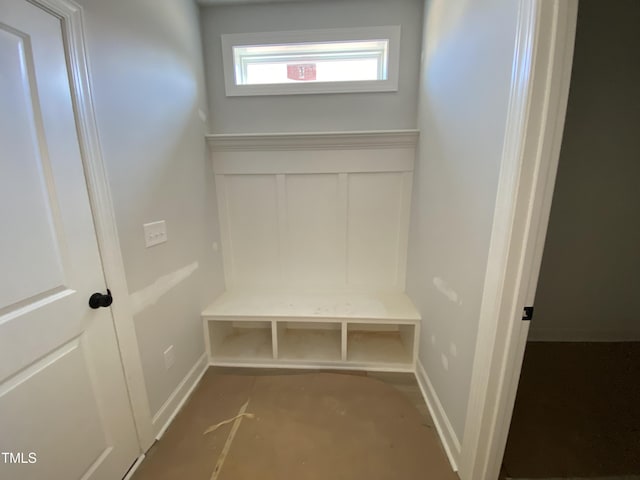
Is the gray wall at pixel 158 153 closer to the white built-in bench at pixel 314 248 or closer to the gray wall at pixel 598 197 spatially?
the white built-in bench at pixel 314 248

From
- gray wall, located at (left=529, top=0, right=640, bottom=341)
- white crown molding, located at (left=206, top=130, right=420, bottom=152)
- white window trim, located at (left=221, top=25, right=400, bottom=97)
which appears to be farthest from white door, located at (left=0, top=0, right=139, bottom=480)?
gray wall, located at (left=529, top=0, right=640, bottom=341)

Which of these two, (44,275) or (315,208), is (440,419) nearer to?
(315,208)

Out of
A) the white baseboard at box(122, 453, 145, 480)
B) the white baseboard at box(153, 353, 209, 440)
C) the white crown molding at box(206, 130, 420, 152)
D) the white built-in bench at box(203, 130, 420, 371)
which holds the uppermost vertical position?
the white crown molding at box(206, 130, 420, 152)

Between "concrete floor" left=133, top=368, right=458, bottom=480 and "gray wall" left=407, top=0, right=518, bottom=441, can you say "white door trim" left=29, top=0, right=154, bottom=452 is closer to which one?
"concrete floor" left=133, top=368, right=458, bottom=480

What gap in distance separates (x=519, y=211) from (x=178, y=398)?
2122 mm

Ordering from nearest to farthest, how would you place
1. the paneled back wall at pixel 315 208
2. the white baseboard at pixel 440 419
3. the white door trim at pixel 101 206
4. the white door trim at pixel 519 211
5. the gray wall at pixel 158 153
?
the white door trim at pixel 519 211, the white door trim at pixel 101 206, the gray wall at pixel 158 153, the white baseboard at pixel 440 419, the paneled back wall at pixel 315 208

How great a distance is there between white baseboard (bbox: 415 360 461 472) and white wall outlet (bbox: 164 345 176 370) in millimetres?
1654

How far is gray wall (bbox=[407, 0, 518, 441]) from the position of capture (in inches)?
39.6

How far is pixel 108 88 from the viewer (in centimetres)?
→ 114

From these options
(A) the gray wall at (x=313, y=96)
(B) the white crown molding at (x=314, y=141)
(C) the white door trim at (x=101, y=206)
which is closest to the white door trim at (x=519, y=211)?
(B) the white crown molding at (x=314, y=141)

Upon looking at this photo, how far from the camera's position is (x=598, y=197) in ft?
6.62

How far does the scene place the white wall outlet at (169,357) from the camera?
60.6 inches

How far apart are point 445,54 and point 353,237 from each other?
1364 mm

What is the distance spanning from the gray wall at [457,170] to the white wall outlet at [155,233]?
1643mm
